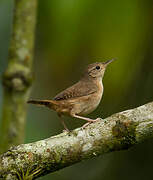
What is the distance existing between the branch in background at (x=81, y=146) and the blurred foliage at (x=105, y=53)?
158 centimetres

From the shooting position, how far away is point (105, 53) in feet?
15.6

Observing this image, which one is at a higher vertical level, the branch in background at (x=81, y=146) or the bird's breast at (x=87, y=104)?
the bird's breast at (x=87, y=104)

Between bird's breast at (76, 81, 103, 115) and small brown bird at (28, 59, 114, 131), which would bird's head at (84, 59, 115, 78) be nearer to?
small brown bird at (28, 59, 114, 131)

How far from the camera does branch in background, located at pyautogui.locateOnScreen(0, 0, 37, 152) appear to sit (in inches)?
149

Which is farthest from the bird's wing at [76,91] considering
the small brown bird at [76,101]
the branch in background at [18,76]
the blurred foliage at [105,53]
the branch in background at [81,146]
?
the branch in background at [81,146]

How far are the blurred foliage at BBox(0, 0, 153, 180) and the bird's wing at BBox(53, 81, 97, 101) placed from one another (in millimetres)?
406

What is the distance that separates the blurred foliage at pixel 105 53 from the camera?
13.8 feet

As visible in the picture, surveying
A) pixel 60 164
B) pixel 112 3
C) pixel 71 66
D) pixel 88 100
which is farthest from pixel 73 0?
pixel 60 164

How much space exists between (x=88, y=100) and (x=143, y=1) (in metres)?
1.28

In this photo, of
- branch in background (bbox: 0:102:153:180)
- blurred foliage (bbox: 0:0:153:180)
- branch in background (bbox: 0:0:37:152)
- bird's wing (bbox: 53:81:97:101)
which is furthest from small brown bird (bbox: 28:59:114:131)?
branch in background (bbox: 0:102:153:180)

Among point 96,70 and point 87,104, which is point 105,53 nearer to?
point 96,70

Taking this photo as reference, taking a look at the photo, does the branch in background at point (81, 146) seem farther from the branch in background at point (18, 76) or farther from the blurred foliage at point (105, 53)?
the blurred foliage at point (105, 53)

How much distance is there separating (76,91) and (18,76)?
34.3 inches

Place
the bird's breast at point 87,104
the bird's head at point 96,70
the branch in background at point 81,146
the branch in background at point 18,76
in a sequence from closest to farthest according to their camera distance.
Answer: the branch in background at point 81,146 → the branch in background at point 18,76 → the bird's breast at point 87,104 → the bird's head at point 96,70
